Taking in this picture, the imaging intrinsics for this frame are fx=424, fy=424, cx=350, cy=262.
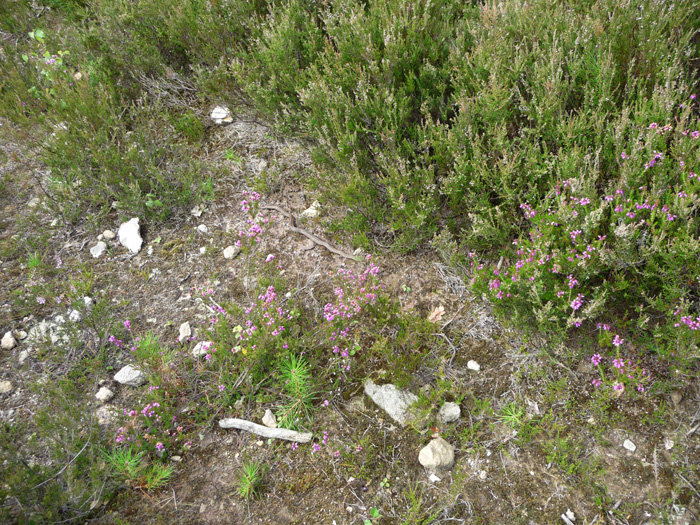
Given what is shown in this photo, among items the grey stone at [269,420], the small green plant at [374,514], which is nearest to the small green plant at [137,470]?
the grey stone at [269,420]

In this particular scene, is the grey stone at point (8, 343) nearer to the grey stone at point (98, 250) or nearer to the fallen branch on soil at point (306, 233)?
the grey stone at point (98, 250)

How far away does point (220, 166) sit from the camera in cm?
432

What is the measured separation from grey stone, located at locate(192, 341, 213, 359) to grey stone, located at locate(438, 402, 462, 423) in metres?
1.65

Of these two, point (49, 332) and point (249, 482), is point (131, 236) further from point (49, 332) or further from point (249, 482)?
point (249, 482)

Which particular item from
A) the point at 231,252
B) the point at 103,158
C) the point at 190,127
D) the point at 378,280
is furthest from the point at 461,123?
the point at 103,158

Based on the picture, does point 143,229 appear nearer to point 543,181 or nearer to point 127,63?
point 127,63

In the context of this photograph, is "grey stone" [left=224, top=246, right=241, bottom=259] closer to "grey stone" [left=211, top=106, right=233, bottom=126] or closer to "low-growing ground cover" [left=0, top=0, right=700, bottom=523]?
"low-growing ground cover" [left=0, top=0, right=700, bottom=523]

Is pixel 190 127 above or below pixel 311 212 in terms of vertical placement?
above

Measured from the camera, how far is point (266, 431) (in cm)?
274

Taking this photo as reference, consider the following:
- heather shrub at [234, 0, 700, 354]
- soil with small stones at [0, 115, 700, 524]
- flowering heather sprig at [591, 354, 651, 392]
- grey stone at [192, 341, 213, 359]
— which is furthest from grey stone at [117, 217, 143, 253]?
flowering heather sprig at [591, 354, 651, 392]

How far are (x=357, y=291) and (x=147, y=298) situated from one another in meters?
1.79

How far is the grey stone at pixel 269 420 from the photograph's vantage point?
2.78m

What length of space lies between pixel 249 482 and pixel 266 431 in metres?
0.32

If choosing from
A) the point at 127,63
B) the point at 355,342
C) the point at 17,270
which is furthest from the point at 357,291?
the point at 127,63
